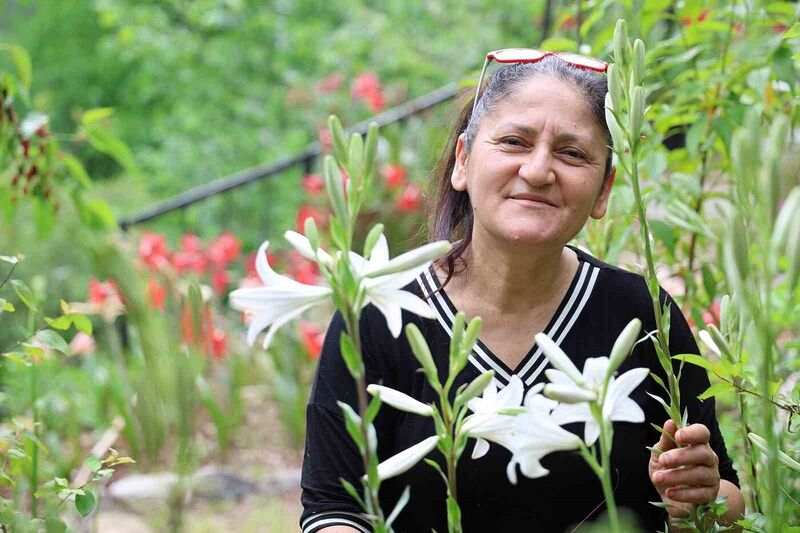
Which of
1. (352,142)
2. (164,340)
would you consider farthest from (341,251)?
(164,340)

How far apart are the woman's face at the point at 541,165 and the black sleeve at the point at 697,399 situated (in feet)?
0.98

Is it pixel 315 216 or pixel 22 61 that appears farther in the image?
pixel 315 216

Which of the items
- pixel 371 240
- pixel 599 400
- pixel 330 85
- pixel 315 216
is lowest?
pixel 315 216

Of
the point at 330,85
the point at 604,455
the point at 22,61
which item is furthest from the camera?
the point at 330,85

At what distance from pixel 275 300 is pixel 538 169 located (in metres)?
0.72

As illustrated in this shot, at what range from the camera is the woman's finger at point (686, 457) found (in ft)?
3.83

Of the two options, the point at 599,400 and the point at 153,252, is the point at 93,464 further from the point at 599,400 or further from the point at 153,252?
the point at 153,252

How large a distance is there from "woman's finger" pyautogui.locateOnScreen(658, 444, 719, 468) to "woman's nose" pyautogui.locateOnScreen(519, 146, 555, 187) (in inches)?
19.8

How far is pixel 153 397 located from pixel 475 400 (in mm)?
367

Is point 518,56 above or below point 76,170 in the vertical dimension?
above

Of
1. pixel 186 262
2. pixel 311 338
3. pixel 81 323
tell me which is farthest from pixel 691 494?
pixel 186 262

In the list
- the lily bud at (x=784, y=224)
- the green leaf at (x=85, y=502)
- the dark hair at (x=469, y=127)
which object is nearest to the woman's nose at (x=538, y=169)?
the dark hair at (x=469, y=127)

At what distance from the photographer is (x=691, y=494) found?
1.22 metres

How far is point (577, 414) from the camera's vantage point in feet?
2.91
